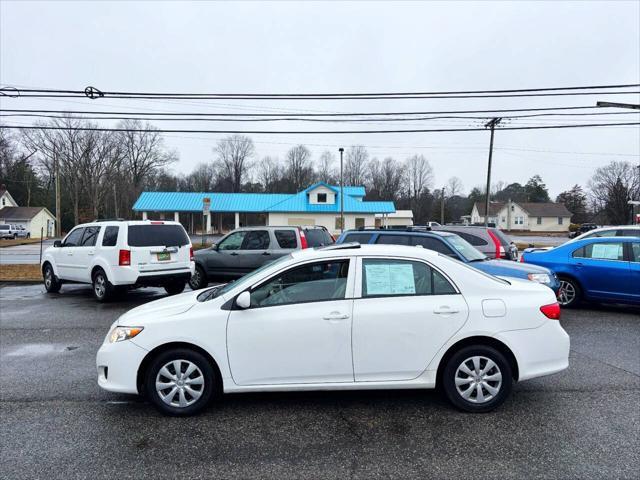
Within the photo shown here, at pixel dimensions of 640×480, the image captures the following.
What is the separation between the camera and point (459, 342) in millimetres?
3939

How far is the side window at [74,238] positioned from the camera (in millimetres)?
10719

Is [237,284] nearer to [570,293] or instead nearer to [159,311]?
[159,311]

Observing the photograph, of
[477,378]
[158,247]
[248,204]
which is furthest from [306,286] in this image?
[248,204]

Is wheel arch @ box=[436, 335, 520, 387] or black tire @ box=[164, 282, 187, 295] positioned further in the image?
black tire @ box=[164, 282, 187, 295]

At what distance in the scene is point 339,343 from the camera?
383 centimetres

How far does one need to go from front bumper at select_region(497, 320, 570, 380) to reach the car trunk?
8028 mm

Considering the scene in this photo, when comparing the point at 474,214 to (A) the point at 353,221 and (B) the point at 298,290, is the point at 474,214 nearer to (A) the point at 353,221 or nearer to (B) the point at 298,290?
(A) the point at 353,221

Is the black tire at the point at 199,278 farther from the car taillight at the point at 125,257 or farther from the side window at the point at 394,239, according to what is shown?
the side window at the point at 394,239

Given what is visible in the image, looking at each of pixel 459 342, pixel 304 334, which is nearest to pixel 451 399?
pixel 459 342

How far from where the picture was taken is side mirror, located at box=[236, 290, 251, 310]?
3.84 m

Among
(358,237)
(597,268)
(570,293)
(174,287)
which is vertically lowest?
(174,287)

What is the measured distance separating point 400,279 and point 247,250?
7991 millimetres

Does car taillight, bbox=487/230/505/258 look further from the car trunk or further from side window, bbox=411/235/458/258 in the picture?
the car trunk

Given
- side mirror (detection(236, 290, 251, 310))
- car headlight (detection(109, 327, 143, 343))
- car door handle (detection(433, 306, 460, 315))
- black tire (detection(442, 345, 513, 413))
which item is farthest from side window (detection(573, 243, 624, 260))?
car headlight (detection(109, 327, 143, 343))
